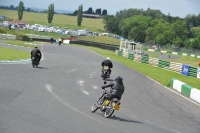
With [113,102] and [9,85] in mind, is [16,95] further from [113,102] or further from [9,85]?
[113,102]

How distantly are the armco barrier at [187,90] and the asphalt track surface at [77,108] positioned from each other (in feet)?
2.49

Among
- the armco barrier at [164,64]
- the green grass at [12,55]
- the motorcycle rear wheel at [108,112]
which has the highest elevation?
the motorcycle rear wheel at [108,112]

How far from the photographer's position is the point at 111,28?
18662cm

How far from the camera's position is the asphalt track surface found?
12836mm

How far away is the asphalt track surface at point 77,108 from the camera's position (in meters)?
12.8

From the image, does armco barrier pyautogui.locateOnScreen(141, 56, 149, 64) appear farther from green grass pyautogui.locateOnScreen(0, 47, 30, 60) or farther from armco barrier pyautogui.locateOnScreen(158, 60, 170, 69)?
green grass pyautogui.locateOnScreen(0, 47, 30, 60)

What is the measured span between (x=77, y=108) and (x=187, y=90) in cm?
1115

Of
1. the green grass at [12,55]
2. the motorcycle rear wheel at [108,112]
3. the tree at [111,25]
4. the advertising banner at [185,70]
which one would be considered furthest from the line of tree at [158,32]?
the motorcycle rear wheel at [108,112]

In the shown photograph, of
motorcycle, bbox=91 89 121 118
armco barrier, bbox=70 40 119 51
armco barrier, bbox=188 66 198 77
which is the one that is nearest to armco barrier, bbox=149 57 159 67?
armco barrier, bbox=188 66 198 77

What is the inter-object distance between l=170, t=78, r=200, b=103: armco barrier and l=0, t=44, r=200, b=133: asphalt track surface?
2.49ft

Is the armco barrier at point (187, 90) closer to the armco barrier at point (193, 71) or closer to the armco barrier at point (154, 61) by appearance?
the armco barrier at point (193, 71)

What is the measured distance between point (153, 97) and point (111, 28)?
540 ft

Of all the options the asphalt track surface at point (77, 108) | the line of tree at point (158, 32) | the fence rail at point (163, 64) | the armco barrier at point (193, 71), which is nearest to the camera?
the asphalt track surface at point (77, 108)

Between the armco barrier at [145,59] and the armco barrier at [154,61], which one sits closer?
the armco barrier at [154,61]
